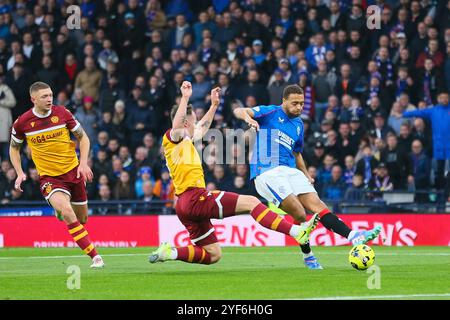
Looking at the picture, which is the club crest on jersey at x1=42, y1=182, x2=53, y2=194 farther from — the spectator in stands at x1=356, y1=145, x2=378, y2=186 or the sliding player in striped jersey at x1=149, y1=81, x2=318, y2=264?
the spectator in stands at x1=356, y1=145, x2=378, y2=186

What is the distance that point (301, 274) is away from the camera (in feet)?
42.0

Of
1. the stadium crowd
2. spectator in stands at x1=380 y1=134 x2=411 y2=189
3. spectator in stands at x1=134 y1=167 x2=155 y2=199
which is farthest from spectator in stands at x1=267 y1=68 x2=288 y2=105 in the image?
spectator in stands at x1=134 y1=167 x2=155 y2=199

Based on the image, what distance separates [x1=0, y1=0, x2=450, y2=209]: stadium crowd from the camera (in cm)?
2167

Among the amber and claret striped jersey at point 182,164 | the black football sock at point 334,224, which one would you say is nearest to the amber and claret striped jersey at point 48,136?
the amber and claret striped jersey at point 182,164

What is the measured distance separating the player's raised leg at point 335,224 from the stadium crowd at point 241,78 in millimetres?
7360

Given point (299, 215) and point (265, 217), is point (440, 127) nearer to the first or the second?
point (299, 215)

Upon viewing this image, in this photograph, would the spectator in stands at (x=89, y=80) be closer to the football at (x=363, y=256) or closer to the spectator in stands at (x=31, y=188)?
the spectator in stands at (x=31, y=188)

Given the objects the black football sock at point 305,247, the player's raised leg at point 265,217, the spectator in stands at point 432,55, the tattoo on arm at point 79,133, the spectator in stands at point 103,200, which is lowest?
the spectator in stands at point 103,200

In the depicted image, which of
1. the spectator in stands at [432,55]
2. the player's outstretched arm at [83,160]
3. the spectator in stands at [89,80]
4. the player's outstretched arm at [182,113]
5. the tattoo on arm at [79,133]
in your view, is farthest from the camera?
the spectator in stands at [89,80]

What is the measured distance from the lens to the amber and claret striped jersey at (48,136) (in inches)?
576

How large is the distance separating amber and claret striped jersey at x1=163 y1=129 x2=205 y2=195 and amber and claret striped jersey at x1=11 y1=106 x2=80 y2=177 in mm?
2330

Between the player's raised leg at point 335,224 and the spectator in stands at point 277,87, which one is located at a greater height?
the spectator in stands at point 277,87

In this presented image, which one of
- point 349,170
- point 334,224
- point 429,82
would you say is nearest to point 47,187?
point 334,224
